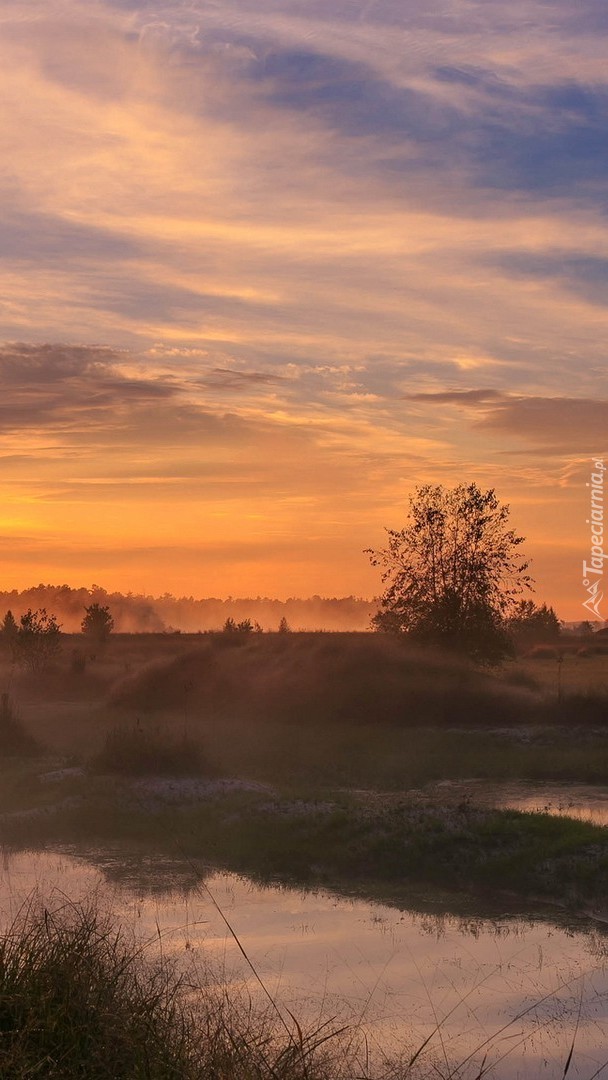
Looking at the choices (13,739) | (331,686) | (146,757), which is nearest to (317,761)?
(146,757)

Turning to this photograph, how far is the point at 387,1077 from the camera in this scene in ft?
32.2

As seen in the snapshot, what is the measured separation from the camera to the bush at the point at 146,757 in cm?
2934

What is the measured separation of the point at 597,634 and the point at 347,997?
93327 mm

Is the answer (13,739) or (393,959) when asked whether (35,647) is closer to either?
(13,739)

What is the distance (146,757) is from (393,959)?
1599cm

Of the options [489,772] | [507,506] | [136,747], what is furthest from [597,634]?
[136,747]

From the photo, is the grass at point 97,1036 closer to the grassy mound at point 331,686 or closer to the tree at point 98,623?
the grassy mound at point 331,686

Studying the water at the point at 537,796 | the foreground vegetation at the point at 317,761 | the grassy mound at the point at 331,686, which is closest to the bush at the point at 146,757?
the foreground vegetation at the point at 317,761

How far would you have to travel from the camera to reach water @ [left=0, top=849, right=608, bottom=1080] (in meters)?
11.5

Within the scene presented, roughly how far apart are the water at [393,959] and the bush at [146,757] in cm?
835

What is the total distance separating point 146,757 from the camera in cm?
2970

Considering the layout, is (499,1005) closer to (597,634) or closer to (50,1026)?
(50,1026)

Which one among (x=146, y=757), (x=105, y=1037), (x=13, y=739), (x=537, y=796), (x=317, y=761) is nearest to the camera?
(x=105, y=1037)

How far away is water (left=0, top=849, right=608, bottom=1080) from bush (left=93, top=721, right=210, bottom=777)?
8.35 metres
